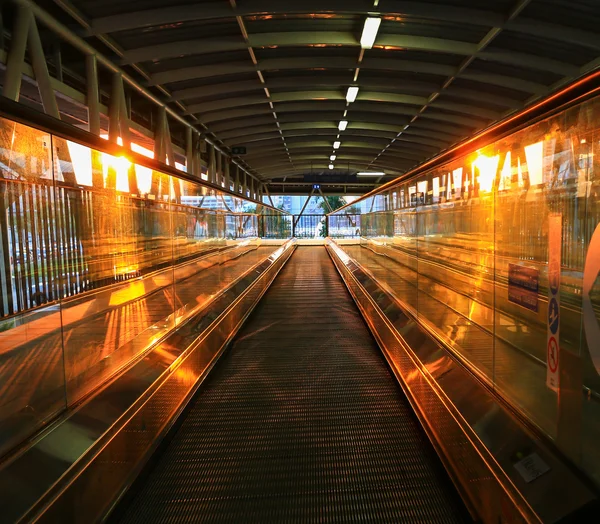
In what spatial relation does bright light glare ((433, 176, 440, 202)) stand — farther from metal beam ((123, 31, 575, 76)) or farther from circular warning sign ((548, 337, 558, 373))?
metal beam ((123, 31, 575, 76))

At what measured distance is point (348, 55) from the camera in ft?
35.8

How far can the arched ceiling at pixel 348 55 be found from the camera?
8.04 meters

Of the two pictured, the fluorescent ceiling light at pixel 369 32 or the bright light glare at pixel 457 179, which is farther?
the fluorescent ceiling light at pixel 369 32

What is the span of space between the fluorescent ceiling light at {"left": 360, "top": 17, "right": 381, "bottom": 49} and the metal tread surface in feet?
24.0

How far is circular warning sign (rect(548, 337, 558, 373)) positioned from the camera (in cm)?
188

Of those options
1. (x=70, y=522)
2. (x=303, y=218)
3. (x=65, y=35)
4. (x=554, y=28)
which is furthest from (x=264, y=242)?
(x=303, y=218)

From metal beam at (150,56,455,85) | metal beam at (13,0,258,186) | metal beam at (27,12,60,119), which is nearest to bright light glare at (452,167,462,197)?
metal beam at (27,12,60,119)

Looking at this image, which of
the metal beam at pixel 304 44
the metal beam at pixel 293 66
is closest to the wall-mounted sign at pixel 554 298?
the metal beam at pixel 304 44

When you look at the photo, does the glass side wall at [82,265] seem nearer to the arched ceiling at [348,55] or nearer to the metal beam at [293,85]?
the arched ceiling at [348,55]

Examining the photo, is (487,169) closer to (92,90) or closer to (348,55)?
(92,90)

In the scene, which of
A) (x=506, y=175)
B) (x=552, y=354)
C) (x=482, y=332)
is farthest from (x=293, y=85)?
(x=552, y=354)

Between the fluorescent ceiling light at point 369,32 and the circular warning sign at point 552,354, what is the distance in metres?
8.41

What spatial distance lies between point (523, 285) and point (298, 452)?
4.91ft

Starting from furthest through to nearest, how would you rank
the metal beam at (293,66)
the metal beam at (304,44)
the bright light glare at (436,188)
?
the metal beam at (293,66), the metal beam at (304,44), the bright light glare at (436,188)
